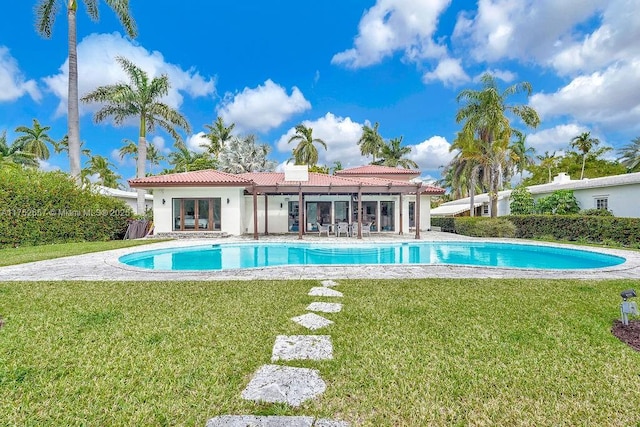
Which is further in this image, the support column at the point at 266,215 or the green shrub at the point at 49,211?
the support column at the point at 266,215

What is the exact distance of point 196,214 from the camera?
23.8m

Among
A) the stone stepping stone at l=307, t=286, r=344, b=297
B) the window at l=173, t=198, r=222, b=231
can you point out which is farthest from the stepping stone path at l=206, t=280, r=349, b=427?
the window at l=173, t=198, r=222, b=231

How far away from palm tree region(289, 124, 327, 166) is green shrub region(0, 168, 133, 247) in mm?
27715

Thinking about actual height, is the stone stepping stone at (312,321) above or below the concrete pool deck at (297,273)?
below

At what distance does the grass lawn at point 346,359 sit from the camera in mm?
3119

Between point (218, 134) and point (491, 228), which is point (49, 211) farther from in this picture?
point (218, 134)

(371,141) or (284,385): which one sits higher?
(371,141)

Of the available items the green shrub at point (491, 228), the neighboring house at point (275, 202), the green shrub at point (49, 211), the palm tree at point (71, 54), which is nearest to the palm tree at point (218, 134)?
the neighboring house at point (275, 202)

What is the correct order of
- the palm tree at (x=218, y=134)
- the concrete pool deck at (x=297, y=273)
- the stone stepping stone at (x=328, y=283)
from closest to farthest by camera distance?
the stone stepping stone at (x=328, y=283) < the concrete pool deck at (x=297, y=273) < the palm tree at (x=218, y=134)

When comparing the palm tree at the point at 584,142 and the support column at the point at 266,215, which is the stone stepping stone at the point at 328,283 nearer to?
the support column at the point at 266,215

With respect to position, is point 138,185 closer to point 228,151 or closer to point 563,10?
point 228,151

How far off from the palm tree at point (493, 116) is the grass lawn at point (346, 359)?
22027 mm

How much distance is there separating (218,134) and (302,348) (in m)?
50.6

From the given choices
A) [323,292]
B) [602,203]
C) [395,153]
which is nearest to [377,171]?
[602,203]
